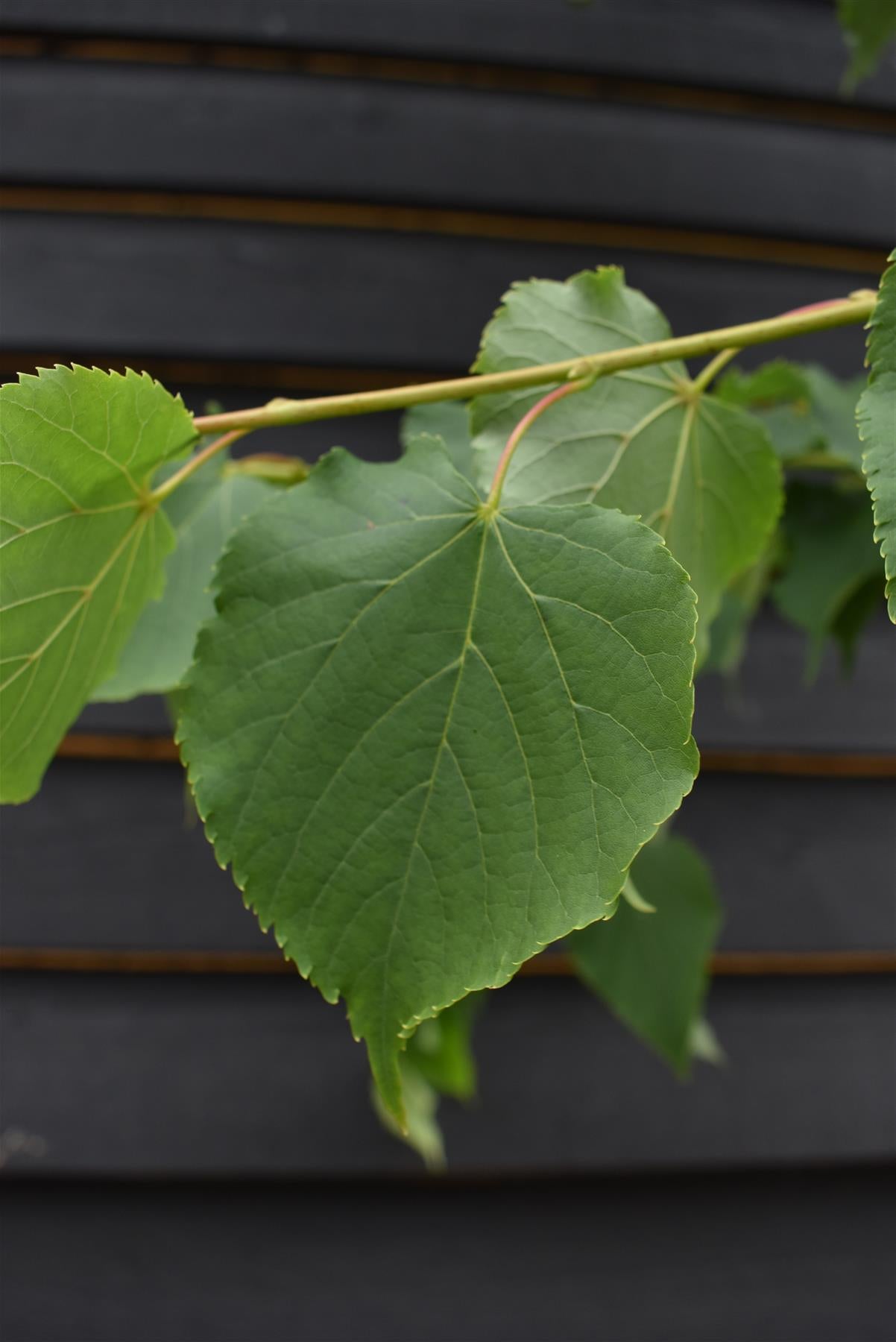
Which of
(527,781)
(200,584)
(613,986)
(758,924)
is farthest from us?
(758,924)

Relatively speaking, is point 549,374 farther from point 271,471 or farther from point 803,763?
point 803,763

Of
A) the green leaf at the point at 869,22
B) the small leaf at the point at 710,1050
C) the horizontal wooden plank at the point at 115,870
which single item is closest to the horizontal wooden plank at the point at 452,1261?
the small leaf at the point at 710,1050

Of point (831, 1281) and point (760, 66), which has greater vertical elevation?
point (760, 66)

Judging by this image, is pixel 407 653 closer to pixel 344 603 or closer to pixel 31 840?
pixel 344 603

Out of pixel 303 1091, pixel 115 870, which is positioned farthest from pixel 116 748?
pixel 303 1091

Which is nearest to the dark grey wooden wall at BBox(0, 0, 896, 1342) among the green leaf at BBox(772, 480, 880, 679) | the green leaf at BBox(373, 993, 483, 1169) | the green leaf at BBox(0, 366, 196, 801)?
the green leaf at BBox(373, 993, 483, 1169)

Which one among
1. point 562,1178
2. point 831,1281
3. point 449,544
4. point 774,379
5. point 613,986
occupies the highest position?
point 774,379

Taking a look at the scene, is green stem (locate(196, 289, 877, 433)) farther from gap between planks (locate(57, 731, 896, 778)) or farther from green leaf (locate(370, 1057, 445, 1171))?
gap between planks (locate(57, 731, 896, 778))

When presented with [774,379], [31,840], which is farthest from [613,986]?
[31,840]
